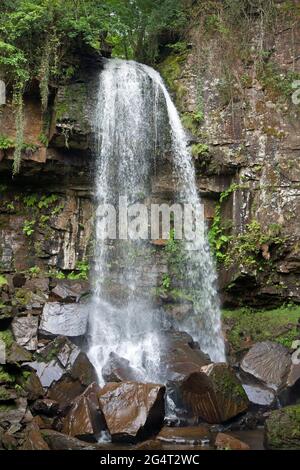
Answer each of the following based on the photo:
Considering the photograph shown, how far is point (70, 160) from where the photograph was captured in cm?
1138

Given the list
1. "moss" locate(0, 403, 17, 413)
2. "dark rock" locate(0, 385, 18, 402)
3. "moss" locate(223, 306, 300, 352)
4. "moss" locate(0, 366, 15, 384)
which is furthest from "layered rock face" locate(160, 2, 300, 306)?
"moss" locate(0, 403, 17, 413)

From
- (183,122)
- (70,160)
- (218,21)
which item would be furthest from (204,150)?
(218,21)

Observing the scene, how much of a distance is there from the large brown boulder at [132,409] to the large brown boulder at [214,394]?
628 millimetres

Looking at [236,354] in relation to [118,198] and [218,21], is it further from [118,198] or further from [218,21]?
[218,21]

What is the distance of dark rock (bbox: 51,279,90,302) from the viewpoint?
10.4m

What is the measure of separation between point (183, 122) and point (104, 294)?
478cm

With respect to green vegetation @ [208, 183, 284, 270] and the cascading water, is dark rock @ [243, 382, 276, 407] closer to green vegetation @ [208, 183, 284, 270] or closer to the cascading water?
the cascading water

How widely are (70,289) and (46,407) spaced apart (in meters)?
3.56

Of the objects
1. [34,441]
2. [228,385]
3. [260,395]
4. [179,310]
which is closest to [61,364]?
[34,441]

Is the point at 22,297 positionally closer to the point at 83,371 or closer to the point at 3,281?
the point at 3,281

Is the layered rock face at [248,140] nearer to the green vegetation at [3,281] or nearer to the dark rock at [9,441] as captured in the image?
the green vegetation at [3,281]

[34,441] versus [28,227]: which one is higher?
[28,227]

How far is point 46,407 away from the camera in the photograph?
7473 mm

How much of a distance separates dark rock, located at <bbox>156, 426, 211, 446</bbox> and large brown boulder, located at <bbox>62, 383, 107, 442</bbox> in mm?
926
